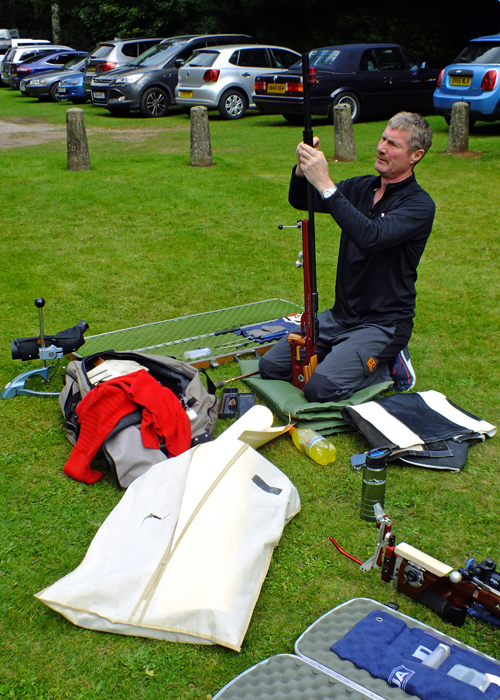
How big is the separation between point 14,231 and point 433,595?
658 centimetres

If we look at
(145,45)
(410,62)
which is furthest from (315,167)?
(145,45)

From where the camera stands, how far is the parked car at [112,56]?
712 inches

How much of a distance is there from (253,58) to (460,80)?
554 centimetres

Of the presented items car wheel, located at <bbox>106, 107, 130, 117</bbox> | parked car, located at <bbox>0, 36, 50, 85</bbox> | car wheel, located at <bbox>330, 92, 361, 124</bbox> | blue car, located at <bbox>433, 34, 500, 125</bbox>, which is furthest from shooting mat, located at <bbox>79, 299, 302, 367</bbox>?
parked car, located at <bbox>0, 36, 50, 85</bbox>

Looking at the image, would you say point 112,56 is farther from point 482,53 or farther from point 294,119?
point 482,53

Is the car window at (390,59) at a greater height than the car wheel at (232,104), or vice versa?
the car window at (390,59)

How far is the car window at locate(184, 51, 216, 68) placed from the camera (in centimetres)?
1434

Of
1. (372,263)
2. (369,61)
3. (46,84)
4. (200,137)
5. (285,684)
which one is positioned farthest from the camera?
(46,84)

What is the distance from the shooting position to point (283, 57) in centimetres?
1612

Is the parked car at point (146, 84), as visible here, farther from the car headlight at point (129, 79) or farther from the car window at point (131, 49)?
the car window at point (131, 49)

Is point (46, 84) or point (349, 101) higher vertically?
point (46, 84)

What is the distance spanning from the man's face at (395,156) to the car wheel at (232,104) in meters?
11.9

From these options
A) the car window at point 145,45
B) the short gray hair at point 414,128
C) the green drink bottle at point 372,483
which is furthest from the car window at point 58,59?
the green drink bottle at point 372,483

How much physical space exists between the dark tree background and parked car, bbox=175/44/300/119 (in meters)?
7.66
